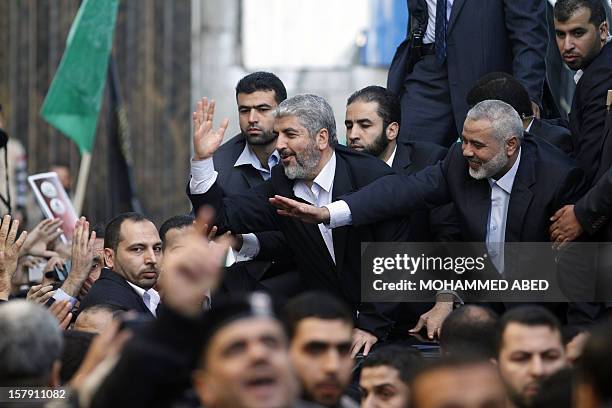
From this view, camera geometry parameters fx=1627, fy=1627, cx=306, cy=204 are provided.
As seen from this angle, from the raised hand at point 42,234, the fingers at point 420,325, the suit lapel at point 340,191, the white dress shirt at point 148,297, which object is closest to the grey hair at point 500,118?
the suit lapel at point 340,191

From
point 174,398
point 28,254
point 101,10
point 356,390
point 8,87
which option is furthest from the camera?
point 8,87

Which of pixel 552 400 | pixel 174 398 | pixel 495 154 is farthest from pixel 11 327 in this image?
pixel 495 154

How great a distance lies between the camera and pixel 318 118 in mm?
9102

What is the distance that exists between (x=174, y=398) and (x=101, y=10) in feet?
25.2

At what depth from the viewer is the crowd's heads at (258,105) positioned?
406 inches

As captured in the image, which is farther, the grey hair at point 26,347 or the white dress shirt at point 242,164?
the white dress shirt at point 242,164

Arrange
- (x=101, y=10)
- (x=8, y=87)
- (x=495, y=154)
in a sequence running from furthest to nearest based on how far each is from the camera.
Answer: (x=8, y=87) → (x=101, y=10) → (x=495, y=154)

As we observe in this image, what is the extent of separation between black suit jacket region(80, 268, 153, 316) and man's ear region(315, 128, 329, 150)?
4.44ft

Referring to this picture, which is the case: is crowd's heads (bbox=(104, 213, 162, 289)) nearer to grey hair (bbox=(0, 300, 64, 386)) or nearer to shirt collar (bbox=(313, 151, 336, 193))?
shirt collar (bbox=(313, 151, 336, 193))

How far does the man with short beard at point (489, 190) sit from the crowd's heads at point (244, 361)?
132 inches

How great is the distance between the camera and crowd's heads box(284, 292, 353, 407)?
627cm

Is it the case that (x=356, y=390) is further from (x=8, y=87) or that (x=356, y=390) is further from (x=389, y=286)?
(x=8, y=87)

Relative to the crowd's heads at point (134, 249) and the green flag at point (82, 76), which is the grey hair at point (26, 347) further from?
the green flag at point (82, 76)

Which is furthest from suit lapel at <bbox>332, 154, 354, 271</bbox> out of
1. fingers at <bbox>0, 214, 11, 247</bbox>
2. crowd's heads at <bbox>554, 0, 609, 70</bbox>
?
fingers at <bbox>0, 214, 11, 247</bbox>
